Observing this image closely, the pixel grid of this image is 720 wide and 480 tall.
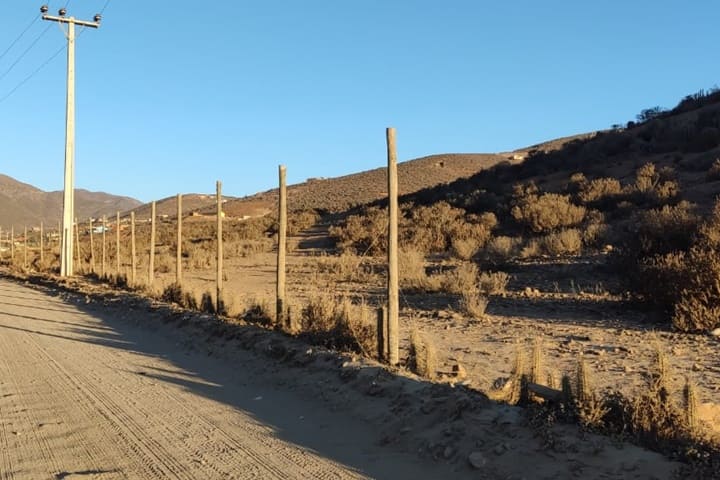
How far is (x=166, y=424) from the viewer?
26.0ft

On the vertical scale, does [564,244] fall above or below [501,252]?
above

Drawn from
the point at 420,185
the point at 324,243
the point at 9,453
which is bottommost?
the point at 9,453

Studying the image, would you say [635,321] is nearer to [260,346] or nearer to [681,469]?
[260,346]

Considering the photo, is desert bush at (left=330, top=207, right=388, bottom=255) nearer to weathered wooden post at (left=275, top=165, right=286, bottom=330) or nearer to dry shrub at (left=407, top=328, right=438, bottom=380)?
weathered wooden post at (left=275, top=165, right=286, bottom=330)

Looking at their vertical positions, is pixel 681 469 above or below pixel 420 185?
below

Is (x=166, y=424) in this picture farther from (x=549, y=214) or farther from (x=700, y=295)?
(x=549, y=214)

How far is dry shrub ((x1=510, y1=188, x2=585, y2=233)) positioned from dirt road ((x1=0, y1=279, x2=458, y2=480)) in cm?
2067

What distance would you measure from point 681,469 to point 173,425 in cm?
533

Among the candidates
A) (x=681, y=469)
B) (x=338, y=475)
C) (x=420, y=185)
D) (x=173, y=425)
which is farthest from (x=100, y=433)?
(x=420, y=185)

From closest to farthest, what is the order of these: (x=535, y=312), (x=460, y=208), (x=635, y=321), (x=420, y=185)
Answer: (x=635, y=321) → (x=535, y=312) → (x=460, y=208) → (x=420, y=185)

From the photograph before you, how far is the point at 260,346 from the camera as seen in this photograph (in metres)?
12.1

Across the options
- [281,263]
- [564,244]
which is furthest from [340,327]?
[564,244]

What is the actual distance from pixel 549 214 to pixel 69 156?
2736 cm

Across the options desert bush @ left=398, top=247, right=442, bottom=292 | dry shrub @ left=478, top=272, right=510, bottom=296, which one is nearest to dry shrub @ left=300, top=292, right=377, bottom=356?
dry shrub @ left=478, top=272, right=510, bottom=296
